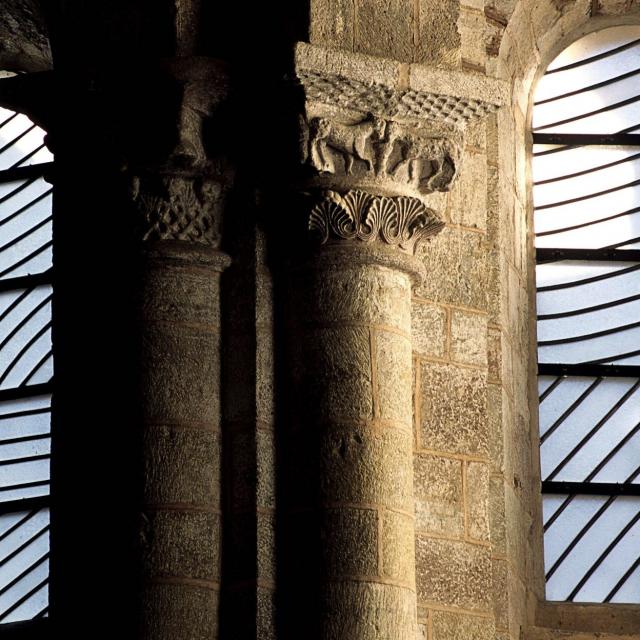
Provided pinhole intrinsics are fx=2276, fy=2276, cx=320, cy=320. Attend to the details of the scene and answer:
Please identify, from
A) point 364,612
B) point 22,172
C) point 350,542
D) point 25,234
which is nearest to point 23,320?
point 25,234

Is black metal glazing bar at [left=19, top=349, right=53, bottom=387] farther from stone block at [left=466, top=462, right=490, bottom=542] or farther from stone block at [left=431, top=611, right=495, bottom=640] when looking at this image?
stone block at [left=431, top=611, right=495, bottom=640]

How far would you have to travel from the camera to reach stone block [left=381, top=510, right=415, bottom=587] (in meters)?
6.92

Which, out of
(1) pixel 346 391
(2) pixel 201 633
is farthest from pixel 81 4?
(2) pixel 201 633

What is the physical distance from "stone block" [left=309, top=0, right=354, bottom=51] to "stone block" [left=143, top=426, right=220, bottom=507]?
1.31m

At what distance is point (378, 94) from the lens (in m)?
7.26

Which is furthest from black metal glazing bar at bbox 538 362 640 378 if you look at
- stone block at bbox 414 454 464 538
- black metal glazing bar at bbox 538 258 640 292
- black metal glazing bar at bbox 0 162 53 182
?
black metal glazing bar at bbox 0 162 53 182

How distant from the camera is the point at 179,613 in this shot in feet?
22.6

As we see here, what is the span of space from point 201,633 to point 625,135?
3.29m

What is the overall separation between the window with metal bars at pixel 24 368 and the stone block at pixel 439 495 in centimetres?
195

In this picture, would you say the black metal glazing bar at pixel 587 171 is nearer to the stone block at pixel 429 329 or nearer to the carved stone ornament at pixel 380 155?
the stone block at pixel 429 329

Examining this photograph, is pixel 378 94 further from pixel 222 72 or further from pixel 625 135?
pixel 625 135

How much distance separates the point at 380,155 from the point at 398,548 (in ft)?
4.16

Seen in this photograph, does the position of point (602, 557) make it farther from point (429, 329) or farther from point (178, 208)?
point (178, 208)

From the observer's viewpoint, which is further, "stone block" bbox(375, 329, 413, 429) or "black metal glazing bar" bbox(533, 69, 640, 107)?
"black metal glazing bar" bbox(533, 69, 640, 107)
